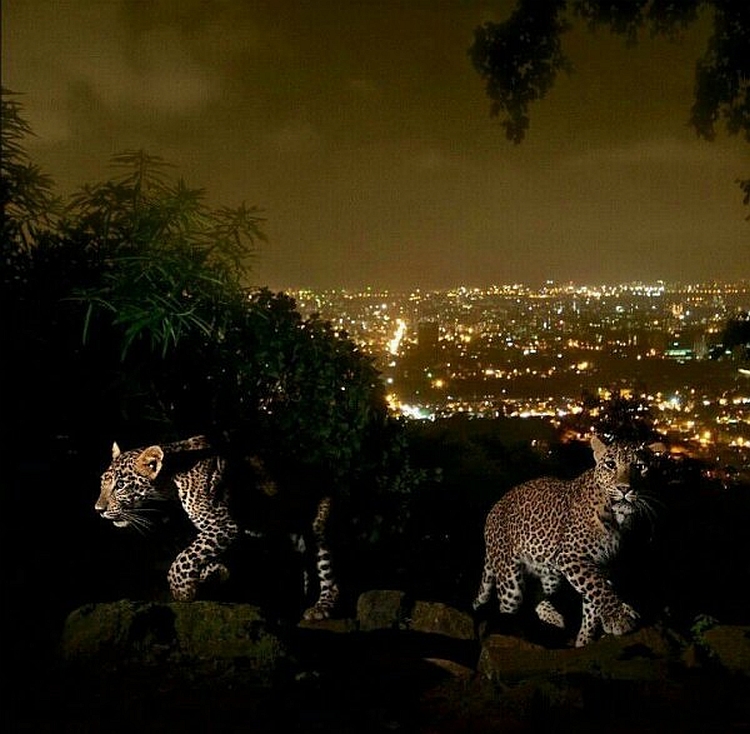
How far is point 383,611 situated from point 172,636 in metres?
2.32

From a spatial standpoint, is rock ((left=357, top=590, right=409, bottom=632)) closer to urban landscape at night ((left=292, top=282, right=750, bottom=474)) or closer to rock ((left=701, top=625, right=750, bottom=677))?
rock ((left=701, top=625, right=750, bottom=677))

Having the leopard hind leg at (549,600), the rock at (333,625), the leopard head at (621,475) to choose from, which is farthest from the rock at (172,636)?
the leopard hind leg at (549,600)

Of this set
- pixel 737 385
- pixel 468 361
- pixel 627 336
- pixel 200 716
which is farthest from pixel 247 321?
pixel 468 361

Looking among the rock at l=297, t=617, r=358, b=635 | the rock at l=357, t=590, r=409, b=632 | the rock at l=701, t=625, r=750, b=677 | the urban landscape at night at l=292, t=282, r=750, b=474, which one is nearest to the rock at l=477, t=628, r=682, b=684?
the rock at l=701, t=625, r=750, b=677

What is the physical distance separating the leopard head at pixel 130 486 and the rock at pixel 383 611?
2094 mm

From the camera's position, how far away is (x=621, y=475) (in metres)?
6.61

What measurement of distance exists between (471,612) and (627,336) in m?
10.9

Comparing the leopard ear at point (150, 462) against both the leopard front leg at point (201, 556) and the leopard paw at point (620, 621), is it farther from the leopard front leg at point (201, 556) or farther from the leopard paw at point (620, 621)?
the leopard paw at point (620, 621)

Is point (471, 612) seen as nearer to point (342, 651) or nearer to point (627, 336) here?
point (342, 651)

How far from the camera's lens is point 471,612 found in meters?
8.34

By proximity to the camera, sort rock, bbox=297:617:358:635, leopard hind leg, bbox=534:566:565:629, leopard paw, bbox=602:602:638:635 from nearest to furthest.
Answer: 1. leopard paw, bbox=602:602:638:635
2. rock, bbox=297:617:358:635
3. leopard hind leg, bbox=534:566:565:629

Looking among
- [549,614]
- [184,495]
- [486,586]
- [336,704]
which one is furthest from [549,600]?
[336,704]

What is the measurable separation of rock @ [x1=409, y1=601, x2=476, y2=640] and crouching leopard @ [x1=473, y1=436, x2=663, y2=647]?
31.1 inches

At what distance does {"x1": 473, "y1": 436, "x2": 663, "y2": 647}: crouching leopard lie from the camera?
666 centimetres
